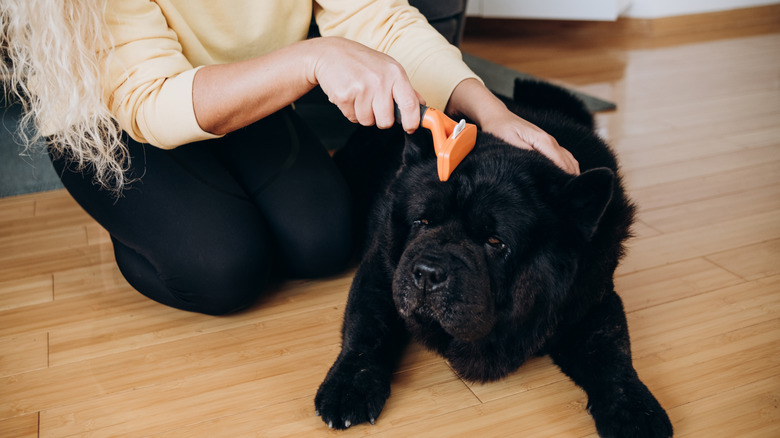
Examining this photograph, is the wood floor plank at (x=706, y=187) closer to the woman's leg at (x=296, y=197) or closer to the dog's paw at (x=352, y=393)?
the woman's leg at (x=296, y=197)

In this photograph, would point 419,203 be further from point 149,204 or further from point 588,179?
point 149,204

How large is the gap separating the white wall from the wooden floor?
2549mm

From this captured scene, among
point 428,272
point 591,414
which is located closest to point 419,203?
point 428,272

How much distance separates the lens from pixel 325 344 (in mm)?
1543

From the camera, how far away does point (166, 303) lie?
5.53 ft

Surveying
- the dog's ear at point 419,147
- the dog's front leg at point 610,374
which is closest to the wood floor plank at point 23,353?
the dog's ear at point 419,147

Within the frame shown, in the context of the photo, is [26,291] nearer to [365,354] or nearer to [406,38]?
[365,354]

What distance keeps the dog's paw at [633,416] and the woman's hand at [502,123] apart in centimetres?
45

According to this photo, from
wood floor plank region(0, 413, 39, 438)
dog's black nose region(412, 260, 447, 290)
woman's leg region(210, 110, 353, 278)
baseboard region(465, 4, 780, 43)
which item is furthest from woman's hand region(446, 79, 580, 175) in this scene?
baseboard region(465, 4, 780, 43)

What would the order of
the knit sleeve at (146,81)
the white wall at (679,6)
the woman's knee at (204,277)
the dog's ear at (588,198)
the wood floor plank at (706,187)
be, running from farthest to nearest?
1. the white wall at (679,6)
2. the wood floor plank at (706,187)
3. the woman's knee at (204,277)
4. the knit sleeve at (146,81)
5. the dog's ear at (588,198)

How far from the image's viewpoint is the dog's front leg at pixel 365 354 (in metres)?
A: 1.26

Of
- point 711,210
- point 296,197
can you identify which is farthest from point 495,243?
point 711,210

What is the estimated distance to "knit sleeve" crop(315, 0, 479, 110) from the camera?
1567mm

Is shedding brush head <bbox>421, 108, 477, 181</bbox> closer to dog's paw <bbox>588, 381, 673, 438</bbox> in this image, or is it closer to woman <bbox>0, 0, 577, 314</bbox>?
woman <bbox>0, 0, 577, 314</bbox>
